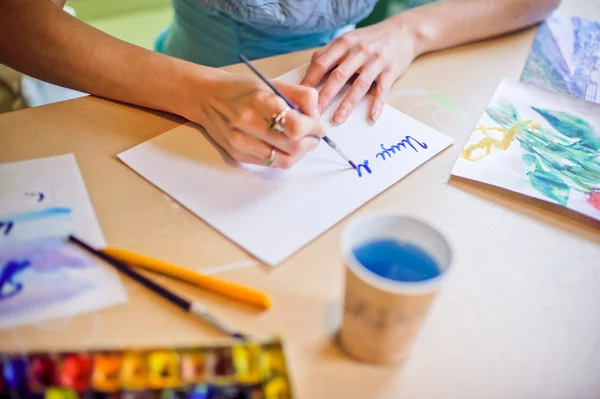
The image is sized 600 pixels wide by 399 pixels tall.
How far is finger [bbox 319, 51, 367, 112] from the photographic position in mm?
698

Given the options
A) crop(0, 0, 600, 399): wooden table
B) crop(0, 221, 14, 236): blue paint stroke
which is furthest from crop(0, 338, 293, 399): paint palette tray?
crop(0, 221, 14, 236): blue paint stroke

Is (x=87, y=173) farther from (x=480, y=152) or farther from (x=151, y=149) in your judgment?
(x=480, y=152)

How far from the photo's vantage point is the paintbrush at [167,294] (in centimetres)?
43

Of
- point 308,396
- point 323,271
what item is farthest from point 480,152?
point 308,396

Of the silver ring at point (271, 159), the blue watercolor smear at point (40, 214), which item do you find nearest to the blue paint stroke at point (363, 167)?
the silver ring at point (271, 159)

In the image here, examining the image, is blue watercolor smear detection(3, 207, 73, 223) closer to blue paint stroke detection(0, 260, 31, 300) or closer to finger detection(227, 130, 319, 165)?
blue paint stroke detection(0, 260, 31, 300)

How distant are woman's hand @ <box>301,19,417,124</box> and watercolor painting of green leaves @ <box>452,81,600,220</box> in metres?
0.15

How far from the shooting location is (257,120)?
57cm

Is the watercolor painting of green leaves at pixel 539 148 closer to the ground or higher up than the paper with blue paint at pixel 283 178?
higher up

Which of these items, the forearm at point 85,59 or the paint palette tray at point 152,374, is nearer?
the paint palette tray at point 152,374

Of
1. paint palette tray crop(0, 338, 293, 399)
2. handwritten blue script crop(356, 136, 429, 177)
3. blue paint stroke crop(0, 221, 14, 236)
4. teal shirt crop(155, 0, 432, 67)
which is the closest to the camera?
paint palette tray crop(0, 338, 293, 399)

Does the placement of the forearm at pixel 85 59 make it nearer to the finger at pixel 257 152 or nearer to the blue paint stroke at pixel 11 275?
the finger at pixel 257 152

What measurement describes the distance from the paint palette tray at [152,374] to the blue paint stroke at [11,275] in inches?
4.1

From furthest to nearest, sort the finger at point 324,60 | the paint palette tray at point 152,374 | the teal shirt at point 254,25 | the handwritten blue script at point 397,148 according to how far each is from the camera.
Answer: the teal shirt at point 254,25
the finger at point 324,60
the handwritten blue script at point 397,148
the paint palette tray at point 152,374
